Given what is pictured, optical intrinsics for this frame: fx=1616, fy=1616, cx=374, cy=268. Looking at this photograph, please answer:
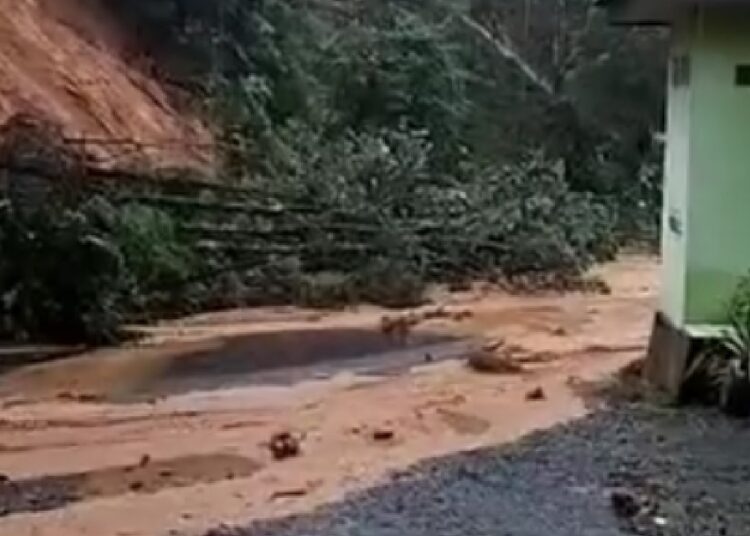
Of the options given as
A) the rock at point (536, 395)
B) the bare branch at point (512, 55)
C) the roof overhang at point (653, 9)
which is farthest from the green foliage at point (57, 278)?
the bare branch at point (512, 55)

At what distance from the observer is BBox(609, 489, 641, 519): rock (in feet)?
22.1

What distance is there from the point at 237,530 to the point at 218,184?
9945mm

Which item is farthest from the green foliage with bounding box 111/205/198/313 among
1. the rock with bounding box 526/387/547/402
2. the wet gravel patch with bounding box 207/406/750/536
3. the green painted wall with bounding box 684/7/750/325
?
the wet gravel patch with bounding box 207/406/750/536

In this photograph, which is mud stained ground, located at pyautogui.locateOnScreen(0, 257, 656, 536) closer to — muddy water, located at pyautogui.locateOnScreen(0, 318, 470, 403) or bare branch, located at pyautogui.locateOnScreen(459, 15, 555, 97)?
muddy water, located at pyautogui.locateOnScreen(0, 318, 470, 403)

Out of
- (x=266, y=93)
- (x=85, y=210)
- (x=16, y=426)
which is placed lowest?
(x=16, y=426)

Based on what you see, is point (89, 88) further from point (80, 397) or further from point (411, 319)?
point (80, 397)

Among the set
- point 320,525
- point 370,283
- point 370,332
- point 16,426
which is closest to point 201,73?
point 370,283

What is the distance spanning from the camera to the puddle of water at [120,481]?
765 cm

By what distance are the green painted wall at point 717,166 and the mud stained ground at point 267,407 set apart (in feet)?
3.84

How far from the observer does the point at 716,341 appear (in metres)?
9.78

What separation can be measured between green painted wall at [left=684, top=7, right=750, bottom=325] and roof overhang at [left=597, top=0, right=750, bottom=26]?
0.15 m

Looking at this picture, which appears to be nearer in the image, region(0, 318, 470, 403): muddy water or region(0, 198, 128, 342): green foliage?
region(0, 318, 470, 403): muddy water

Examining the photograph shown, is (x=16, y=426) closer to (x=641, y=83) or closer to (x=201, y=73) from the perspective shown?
(x=201, y=73)

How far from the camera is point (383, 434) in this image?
372 inches
